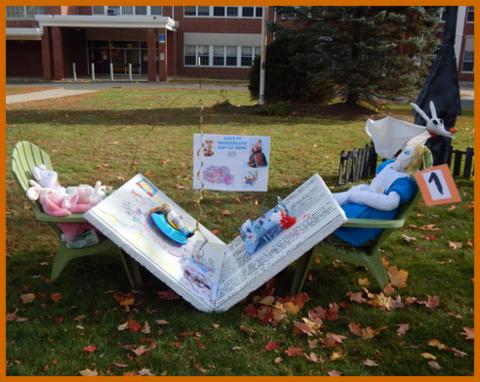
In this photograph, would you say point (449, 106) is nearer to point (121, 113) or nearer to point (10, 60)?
point (121, 113)

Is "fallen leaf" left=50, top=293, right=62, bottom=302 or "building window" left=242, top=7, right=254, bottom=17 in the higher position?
"building window" left=242, top=7, right=254, bottom=17

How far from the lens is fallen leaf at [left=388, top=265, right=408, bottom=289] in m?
4.00

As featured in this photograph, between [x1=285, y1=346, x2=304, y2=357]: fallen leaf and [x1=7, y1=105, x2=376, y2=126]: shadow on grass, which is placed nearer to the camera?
[x1=285, y1=346, x2=304, y2=357]: fallen leaf

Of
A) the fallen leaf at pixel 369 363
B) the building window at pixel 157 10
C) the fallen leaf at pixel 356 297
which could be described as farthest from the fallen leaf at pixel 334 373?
the building window at pixel 157 10

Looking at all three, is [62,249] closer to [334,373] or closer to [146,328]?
[146,328]

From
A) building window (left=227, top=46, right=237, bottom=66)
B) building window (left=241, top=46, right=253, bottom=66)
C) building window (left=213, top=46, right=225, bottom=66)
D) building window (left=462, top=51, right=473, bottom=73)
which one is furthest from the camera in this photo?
building window (left=213, top=46, right=225, bottom=66)

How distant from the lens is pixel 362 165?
7.30 meters

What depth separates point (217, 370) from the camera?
2.92m

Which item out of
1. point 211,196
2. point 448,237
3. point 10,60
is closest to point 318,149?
point 211,196

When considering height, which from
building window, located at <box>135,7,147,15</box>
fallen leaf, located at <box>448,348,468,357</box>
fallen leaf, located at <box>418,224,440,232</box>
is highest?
building window, located at <box>135,7,147,15</box>

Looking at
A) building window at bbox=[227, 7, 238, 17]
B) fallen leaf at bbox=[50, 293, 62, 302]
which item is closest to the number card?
fallen leaf at bbox=[50, 293, 62, 302]

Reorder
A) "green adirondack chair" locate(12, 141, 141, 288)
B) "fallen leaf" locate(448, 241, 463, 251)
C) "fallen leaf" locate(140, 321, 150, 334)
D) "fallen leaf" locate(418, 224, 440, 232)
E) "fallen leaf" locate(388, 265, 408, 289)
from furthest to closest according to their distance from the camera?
1. "fallen leaf" locate(418, 224, 440, 232)
2. "fallen leaf" locate(448, 241, 463, 251)
3. "fallen leaf" locate(388, 265, 408, 289)
4. "green adirondack chair" locate(12, 141, 141, 288)
5. "fallen leaf" locate(140, 321, 150, 334)

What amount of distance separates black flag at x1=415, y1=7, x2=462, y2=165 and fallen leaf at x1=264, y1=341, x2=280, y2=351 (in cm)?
543

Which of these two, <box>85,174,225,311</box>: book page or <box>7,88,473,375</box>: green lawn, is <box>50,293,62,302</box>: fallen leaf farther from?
<box>85,174,225,311</box>: book page
